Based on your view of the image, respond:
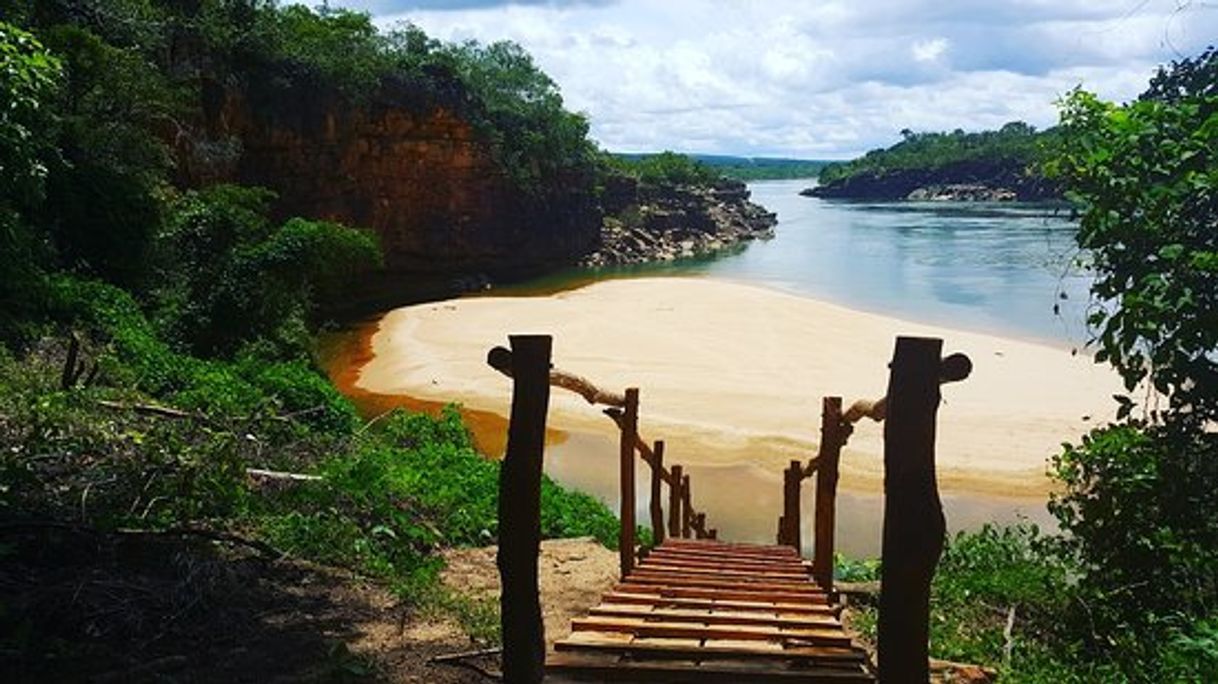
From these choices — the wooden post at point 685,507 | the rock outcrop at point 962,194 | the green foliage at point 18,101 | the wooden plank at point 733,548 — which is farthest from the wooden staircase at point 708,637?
the rock outcrop at point 962,194

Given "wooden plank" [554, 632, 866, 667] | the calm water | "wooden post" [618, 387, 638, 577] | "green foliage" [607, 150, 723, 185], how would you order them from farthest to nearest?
"green foliage" [607, 150, 723, 185]
the calm water
"wooden post" [618, 387, 638, 577]
"wooden plank" [554, 632, 866, 667]

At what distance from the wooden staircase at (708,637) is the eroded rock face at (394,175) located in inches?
1090

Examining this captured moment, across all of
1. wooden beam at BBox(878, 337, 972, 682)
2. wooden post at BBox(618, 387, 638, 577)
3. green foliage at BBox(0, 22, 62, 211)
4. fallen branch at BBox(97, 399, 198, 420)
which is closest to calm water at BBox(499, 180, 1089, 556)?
wooden post at BBox(618, 387, 638, 577)

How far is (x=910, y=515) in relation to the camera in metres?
3.45

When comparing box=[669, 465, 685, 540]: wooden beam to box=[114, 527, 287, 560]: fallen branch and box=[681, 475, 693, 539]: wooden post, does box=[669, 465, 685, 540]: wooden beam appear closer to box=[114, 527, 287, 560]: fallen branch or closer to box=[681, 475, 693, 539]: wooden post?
box=[681, 475, 693, 539]: wooden post

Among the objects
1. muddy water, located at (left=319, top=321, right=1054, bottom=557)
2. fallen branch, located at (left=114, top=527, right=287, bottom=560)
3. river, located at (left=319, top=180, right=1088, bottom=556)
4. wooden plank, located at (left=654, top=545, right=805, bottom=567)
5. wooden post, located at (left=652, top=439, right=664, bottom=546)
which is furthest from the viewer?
river, located at (left=319, top=180, right=1088, bottom=556)

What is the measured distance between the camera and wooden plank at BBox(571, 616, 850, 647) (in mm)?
4602

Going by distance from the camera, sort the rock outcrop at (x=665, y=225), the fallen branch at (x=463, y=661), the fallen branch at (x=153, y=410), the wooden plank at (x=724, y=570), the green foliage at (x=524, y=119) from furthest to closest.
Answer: the rock outcrop at (x=665, y=225), the green foliage at (x=524, y=119), the fallen branch at (x=153, y=410), the wooden plank at (x=724, y=570), the fallen branch at (x=463, y=661)

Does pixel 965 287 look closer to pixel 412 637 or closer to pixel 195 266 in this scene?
pixel 195 266

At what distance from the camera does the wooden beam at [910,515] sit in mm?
3402

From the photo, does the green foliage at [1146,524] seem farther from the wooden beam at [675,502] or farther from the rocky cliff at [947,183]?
the rocky cliff at [947,183]

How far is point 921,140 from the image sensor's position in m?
155

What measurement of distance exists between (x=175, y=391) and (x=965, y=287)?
1513 inches

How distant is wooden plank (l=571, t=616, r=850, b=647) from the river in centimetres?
401
